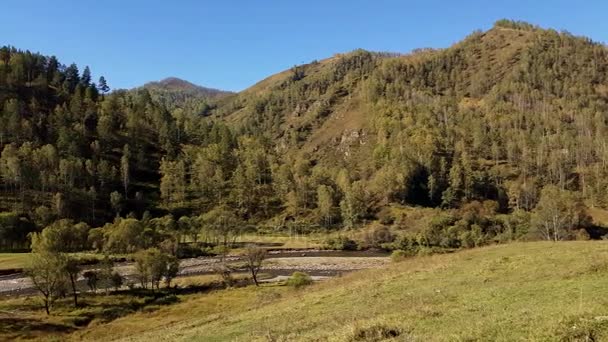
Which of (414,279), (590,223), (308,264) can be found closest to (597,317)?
(414,279)

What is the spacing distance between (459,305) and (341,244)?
508 ft

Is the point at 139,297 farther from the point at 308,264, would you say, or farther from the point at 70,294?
the point at 308,264

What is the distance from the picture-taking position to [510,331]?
53.7ft

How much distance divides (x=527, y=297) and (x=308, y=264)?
377ft

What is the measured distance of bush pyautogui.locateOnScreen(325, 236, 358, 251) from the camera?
17762cm

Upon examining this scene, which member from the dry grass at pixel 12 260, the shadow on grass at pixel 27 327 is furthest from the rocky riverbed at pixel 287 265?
the shadow on grass at pixel 27 327

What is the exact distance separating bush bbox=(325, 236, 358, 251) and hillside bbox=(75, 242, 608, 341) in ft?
416

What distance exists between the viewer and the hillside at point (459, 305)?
55.1 ft

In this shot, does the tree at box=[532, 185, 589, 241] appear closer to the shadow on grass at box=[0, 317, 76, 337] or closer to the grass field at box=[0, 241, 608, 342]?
the grass field at box=[0, 241, 608, 342]

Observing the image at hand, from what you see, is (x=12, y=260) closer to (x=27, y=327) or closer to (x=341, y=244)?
(x=27, y=327)

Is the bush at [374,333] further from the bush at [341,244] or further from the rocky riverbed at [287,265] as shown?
the bush at [341,244]

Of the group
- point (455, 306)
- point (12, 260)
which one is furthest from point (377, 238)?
point (455, 306)

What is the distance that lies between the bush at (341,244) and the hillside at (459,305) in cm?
12684

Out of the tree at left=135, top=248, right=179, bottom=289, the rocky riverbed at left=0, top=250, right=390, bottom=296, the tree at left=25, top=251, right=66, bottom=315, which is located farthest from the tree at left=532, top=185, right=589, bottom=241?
the tree at left=25, top=251, right=66, bottom=315
